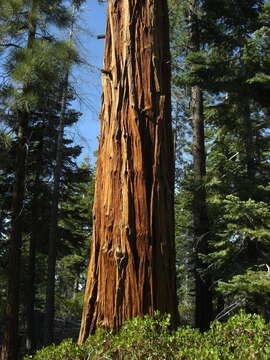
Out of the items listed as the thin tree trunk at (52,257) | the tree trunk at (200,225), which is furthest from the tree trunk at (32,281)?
the tree trunk at (200,225)

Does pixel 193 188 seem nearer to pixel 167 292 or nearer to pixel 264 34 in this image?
pixel 264 34

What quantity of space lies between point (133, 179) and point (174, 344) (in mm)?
1377

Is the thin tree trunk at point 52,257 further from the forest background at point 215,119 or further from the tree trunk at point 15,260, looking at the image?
the tree trunk at point 15,260

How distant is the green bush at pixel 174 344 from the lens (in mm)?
2061

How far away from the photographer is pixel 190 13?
12273 millimetres

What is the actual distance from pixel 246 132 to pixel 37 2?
660 cm

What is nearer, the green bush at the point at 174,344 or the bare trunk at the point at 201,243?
the green bush at the point at 174,344

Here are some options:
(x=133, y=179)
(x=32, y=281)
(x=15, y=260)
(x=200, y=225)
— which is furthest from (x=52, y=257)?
(x=133, y=179)

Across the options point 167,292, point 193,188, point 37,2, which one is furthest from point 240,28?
point 167,292

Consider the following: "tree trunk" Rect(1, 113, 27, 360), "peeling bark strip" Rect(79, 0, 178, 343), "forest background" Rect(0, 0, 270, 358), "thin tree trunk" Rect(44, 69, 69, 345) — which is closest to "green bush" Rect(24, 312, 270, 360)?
"peeling bark strip" Rect(79, 0, 178, 343)

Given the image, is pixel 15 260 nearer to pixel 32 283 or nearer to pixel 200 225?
→ pixel 200 225

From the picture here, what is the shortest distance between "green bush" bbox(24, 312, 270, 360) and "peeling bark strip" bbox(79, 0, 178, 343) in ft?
1.31

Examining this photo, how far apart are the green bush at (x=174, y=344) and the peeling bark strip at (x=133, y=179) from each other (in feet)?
1.31

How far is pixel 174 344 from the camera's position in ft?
7.72
